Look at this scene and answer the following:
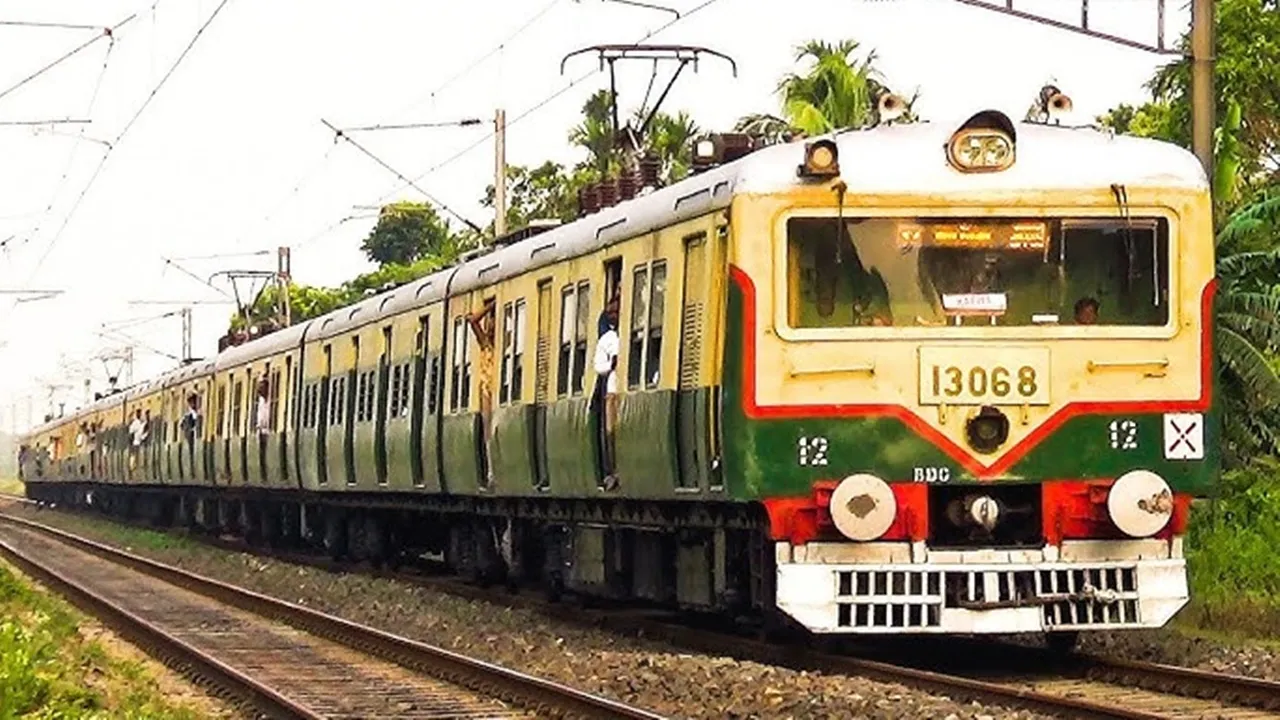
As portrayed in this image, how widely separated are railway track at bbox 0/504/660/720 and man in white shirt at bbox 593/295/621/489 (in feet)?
5.55

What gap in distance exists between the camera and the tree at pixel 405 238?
73.8m

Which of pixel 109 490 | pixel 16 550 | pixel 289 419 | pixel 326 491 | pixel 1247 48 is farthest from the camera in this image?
pixel 109 490

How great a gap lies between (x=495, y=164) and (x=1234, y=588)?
1931 cm

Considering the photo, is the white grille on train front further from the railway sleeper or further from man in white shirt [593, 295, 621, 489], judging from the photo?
man in white shirt [593, 295, 621, 489]

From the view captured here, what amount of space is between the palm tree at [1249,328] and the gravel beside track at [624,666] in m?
5.47

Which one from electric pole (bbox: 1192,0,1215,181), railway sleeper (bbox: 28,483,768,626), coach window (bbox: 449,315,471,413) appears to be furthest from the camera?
coach window (bbox: 449,315,471,413)

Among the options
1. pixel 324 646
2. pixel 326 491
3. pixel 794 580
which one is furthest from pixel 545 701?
pixel 326 491

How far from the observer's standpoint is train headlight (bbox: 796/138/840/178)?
13.2 m

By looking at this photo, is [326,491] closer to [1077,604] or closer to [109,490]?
[1077,604]

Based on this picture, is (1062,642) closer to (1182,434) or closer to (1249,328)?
(1182,434)

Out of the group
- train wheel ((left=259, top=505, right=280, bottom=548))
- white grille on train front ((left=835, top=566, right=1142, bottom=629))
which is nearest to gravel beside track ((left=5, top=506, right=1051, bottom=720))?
white grille on train front ((left=835, top=566, right=1142, bottom=629))

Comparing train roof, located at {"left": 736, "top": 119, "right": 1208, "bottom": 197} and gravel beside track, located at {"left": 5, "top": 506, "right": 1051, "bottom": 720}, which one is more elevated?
train roof, located at {"left": 736, "top": 119, "right": 1208, "bottom": 197}

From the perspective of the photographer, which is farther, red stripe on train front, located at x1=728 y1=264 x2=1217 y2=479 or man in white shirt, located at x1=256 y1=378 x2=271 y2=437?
man in white shirt, located at x1=256 y1=378 x2=271 y2=437

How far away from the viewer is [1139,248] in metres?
13.5
